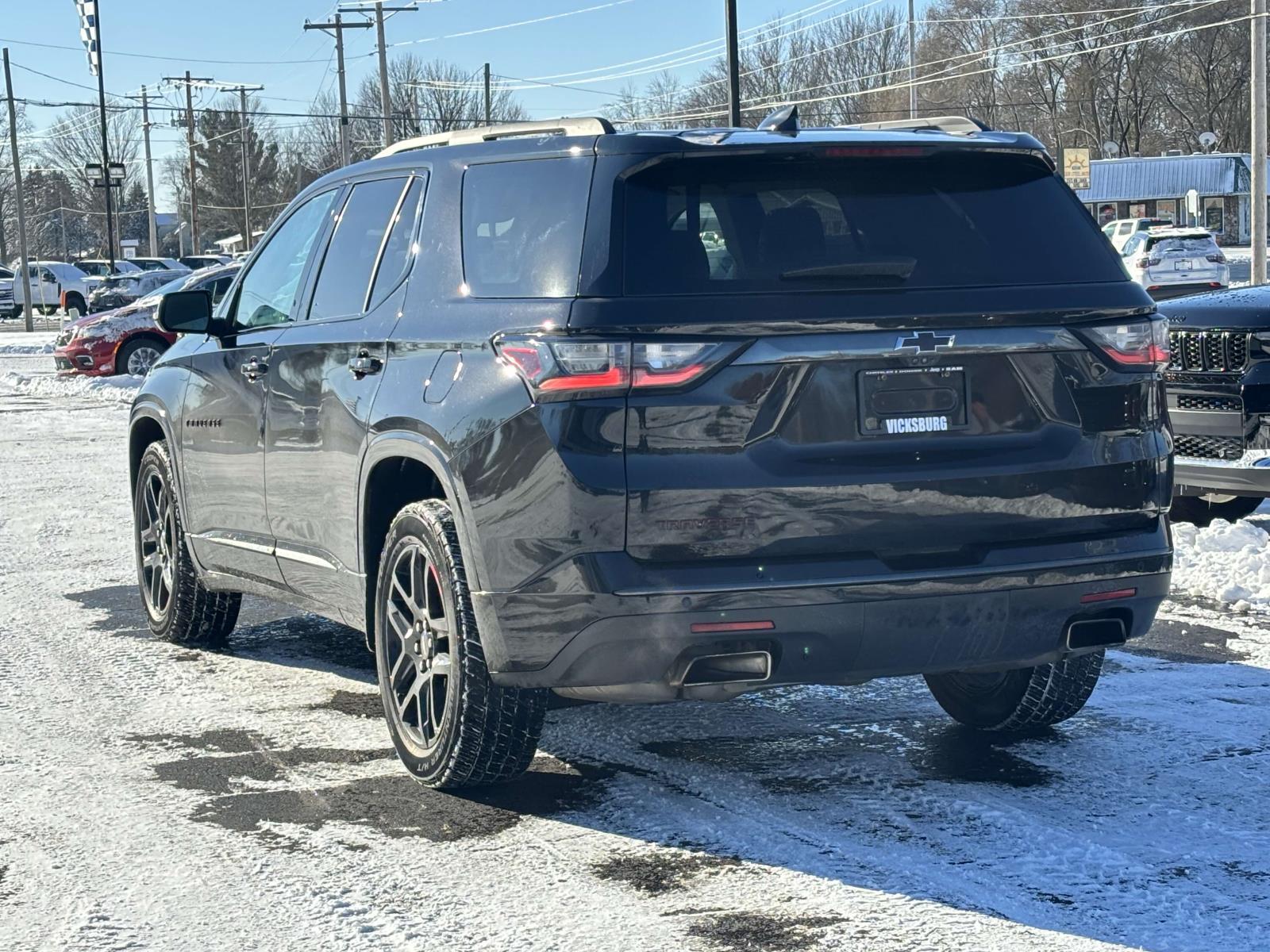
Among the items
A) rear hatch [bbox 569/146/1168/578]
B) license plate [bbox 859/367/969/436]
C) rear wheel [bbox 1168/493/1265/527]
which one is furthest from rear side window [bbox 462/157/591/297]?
rear wheel [bbox 1168/493/1265/527]

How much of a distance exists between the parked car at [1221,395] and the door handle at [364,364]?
4.87m

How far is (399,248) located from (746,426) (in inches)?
61.8

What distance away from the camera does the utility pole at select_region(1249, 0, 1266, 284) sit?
28047 millimetres

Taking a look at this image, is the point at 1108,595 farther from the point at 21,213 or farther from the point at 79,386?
the point at 21,213

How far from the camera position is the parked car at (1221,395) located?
28.6ft

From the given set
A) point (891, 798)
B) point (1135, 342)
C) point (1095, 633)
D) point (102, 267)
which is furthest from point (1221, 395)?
point (102, 267)

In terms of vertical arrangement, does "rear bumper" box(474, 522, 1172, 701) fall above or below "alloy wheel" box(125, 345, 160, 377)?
below

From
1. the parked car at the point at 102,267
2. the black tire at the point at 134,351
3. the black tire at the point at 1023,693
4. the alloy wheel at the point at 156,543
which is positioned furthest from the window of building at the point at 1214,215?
the black tire at the point at 1023,693

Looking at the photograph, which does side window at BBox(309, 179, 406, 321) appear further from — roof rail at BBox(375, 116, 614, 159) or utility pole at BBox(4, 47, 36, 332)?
utility pole at BBox(4, 47, 36, 332)

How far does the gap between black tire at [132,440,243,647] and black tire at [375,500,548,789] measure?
204cm

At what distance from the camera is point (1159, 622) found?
7457mm

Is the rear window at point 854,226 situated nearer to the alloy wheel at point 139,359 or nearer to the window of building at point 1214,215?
the alloy wheel at point 139,359

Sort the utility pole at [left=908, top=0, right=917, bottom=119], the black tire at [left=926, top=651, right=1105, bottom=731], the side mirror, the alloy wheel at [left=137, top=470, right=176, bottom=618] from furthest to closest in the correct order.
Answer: the utility pole at [left=908, top=0, right=917, bottom=119] → the alloy wheel at [left=137, top=470, right=176, bottom=618] → the side mirror → the black tire at [left=926, top=651, right=1105, bottom=731]

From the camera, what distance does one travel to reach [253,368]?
617cm
